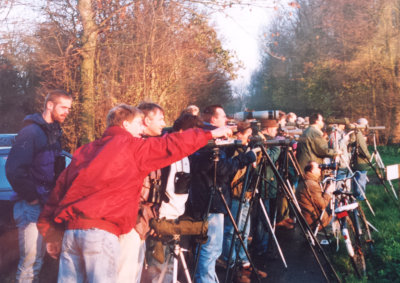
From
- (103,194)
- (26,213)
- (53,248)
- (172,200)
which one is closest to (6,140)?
Answer: (26,213)

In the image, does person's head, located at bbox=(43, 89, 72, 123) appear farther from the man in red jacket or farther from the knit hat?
the knit hat

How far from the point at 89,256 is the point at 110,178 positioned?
1.79ft

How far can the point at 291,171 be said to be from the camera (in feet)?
25.1

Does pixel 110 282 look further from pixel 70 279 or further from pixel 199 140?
pixel 199 140

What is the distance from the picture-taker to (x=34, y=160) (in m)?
3.52

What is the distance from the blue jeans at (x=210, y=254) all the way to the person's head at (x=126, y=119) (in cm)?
140

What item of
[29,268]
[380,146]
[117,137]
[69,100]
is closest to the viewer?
[117,137]

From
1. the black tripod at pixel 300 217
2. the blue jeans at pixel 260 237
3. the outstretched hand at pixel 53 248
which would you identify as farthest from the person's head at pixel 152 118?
the blue jeans at pixel 260 237

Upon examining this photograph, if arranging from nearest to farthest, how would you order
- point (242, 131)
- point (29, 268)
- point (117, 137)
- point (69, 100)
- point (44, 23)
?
1. point (117, 137)
2. point (29, 268)
3. point (69, 100)
4. point (242, 131)
5. point (44, 23)

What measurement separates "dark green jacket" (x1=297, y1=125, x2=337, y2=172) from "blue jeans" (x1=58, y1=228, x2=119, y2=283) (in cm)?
535

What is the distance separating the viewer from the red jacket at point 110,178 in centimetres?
254

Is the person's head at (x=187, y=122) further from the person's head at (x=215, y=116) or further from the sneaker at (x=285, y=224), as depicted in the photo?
the sneaker at (x=285, y=224)

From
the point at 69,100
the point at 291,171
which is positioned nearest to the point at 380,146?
the point at 291,171

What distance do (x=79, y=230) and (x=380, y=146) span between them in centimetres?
2147
